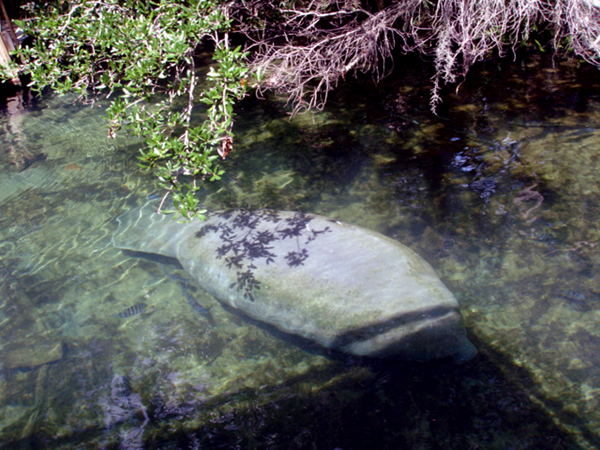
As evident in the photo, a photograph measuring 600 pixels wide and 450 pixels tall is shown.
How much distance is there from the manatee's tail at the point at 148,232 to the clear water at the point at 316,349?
0.16 metres

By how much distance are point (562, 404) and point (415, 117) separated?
5.13 metres

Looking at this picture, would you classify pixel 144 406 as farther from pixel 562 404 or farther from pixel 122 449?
pixel 562 404

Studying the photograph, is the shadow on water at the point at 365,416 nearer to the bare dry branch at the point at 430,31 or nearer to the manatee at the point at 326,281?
the manatee at the point at 326,281

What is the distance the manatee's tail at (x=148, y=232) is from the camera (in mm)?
5637

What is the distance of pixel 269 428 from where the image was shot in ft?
12.3

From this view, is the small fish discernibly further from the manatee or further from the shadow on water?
the shadow on water

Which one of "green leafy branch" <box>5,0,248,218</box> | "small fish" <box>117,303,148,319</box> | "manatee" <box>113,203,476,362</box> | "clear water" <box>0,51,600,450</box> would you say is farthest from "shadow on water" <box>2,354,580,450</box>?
"green leafy branch" <box>5,0,248,218</box>

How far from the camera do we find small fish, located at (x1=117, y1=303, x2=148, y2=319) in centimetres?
499

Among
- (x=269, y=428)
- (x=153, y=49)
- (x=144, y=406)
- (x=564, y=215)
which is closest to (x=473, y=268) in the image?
(x=564, y=215)

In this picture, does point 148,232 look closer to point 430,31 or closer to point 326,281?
point 326,281

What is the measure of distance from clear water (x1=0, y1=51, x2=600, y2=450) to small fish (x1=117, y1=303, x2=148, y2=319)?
0.03 m

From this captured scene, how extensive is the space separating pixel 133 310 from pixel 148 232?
1.18m

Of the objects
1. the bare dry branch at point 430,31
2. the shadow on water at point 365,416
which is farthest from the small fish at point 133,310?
the bare dry branch at point 430,31

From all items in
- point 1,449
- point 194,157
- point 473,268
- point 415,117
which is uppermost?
point 194,157
